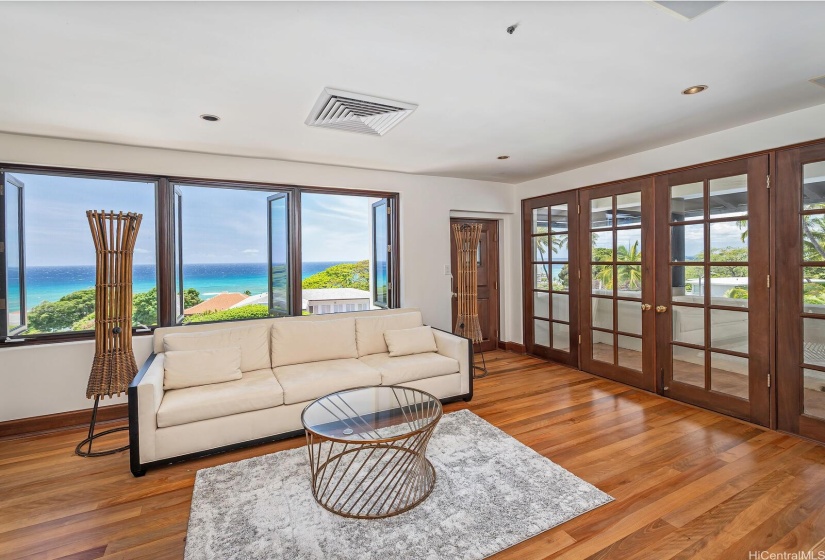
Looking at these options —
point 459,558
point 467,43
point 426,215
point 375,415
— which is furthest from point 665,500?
point 426,215

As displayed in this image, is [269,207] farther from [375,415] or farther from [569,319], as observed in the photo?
[569,319]

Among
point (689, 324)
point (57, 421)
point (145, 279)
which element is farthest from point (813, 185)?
point (57, 421)

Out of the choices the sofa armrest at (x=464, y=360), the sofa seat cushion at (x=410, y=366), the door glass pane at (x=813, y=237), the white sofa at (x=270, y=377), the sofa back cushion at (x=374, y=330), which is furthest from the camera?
the sofa back cushion at (x=374, y=330)

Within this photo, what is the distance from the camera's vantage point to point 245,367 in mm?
3357

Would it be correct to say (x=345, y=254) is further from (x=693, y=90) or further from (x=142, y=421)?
(x=693, y=90)

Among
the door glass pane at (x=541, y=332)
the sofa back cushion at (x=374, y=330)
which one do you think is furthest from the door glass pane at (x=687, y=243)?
the sofa back cushion at (x=374, y=330)

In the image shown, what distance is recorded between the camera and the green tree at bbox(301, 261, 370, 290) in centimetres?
599

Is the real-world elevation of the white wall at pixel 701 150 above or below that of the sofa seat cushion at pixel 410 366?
above

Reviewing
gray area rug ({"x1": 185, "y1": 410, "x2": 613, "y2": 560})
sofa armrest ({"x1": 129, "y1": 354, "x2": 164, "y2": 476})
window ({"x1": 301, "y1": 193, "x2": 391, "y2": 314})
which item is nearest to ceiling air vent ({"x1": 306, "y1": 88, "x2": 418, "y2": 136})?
window ({"x1": 301, "y1": 193, "x2": 391, "y2": 314})

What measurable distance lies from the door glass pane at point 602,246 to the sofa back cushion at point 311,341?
2.87m

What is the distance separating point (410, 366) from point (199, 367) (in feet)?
5.60

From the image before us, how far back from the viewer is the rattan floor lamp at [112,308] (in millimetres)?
2887

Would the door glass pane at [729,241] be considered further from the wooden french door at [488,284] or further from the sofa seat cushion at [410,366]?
the wooden french door at [488,284]

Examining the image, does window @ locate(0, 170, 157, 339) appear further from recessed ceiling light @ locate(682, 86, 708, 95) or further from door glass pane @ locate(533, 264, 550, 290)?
door glass pane @ locate(533, 264, 550, 290)
